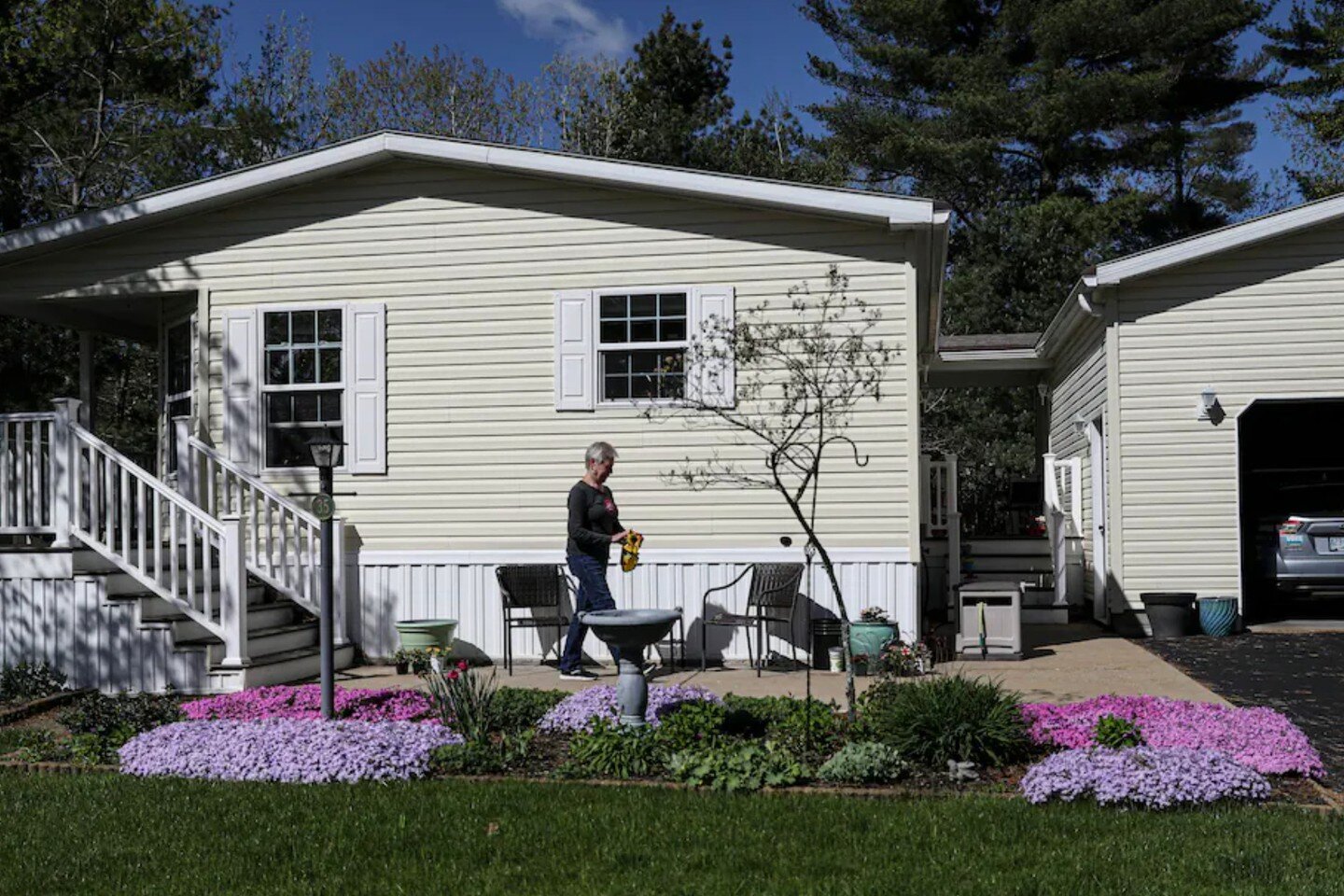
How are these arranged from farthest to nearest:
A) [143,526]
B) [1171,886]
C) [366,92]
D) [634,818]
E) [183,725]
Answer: [366,92] → [143,526] → [183,725] → [634,818] → [1171,886]

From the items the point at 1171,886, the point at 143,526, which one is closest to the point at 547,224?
the point at 143,526

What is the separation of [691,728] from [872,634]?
11.6ft

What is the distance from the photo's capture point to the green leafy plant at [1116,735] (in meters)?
6.27

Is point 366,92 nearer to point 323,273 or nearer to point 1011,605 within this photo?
point 323,273

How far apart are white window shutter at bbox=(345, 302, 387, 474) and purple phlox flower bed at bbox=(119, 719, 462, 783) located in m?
4.17

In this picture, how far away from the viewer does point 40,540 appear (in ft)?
34.6

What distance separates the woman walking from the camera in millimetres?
9328

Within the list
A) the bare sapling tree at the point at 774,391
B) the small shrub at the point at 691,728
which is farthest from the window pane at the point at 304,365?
the small shrub at the point at 691,728

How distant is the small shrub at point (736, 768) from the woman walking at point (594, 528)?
126 inches

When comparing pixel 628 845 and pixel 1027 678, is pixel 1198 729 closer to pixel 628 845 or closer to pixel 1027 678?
pixel 1027 678

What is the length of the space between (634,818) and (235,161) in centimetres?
2280

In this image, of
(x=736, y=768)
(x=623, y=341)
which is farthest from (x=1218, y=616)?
(x=736, y=768)

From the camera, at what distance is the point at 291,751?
650 centimetres

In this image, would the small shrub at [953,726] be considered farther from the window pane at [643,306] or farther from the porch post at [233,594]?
the window pane at [643,306]
